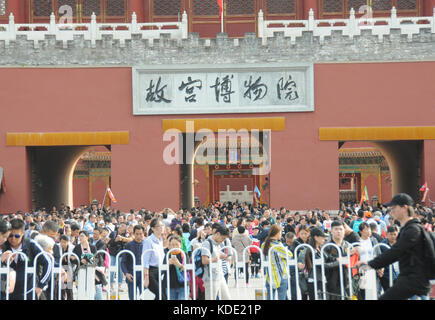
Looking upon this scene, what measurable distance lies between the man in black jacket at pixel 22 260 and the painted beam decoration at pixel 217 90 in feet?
44.5

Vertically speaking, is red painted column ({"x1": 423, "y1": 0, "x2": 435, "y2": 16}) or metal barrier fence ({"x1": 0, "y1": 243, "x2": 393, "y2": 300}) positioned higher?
red painted column ({"x1": 423, "y1": 0, "x2": 435, "y2": 16})

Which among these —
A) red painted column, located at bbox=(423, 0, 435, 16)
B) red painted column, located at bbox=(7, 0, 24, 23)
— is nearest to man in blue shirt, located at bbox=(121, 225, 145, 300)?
red painted column, located at bbox=(7, 0, 24, 23)

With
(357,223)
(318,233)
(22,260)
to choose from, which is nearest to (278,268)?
(318,233)

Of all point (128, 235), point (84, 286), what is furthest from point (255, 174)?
point (84, 286)

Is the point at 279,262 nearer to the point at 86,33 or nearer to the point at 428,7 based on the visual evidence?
the point at 86,33

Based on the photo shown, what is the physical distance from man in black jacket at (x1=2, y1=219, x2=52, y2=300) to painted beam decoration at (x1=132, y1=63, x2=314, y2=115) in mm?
13569

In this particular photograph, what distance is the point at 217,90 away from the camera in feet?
67.6

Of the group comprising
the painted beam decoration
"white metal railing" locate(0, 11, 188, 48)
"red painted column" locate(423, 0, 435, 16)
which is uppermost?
"red painted column" locate(423, 0, 435, 16)

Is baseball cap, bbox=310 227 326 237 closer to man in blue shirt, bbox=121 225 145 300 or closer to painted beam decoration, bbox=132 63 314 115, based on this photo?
man in blue shirt, bbox=121 225 145 300

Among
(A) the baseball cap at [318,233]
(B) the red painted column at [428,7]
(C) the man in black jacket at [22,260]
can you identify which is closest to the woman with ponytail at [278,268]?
(A) the baseball cap at [318,233]

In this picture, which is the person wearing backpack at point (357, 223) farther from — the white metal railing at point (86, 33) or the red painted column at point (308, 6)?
the red painted column at point (308, 6)

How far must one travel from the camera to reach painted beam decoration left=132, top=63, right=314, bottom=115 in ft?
67.6

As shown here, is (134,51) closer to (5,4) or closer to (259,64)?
(259,64)

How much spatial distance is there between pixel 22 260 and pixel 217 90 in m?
14.1
